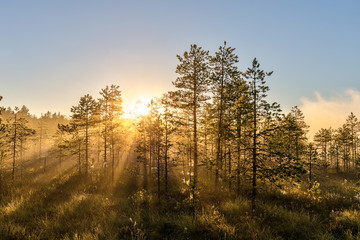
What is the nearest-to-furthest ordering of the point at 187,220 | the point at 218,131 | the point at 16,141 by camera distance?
the point at 187,220 < the point at 218,131 < the point at 16,141

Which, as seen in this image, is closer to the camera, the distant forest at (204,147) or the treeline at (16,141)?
the distant forest at (204,147)

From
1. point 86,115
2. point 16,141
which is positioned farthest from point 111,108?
point 16,141

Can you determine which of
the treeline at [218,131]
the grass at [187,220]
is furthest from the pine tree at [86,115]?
the grass at [187,220]

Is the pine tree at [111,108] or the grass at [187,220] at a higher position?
the pine tree at [111,108]

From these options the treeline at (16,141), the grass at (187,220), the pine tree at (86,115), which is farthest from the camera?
the pine tree at (86,115)

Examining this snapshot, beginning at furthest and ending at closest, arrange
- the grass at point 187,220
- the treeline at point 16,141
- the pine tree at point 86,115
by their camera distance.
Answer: the pine tree at point 86,115 < the treeline at point 16,141 < the grass at point 187,220

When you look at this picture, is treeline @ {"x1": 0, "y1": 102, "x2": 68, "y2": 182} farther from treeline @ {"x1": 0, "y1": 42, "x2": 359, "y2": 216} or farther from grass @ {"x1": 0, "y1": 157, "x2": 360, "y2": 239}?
grass @ {"x1": 0, "y1": 157, "x2": 360, "y2": 239}

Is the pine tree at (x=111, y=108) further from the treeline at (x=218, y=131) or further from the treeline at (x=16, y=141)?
the treeline at (x=16, y=141)

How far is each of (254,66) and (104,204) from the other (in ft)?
48.5

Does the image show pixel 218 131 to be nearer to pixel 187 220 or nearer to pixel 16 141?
pixel 187 220

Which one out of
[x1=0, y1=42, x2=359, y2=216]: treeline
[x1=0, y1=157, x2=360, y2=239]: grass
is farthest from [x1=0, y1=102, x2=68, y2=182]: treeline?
[x1=0, y1=157, x2=360, y2=239]: grass

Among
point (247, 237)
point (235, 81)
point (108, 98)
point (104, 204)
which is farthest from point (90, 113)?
point (247, 237)

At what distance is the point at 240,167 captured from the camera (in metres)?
8.99

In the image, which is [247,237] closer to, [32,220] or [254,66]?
[254,66]
